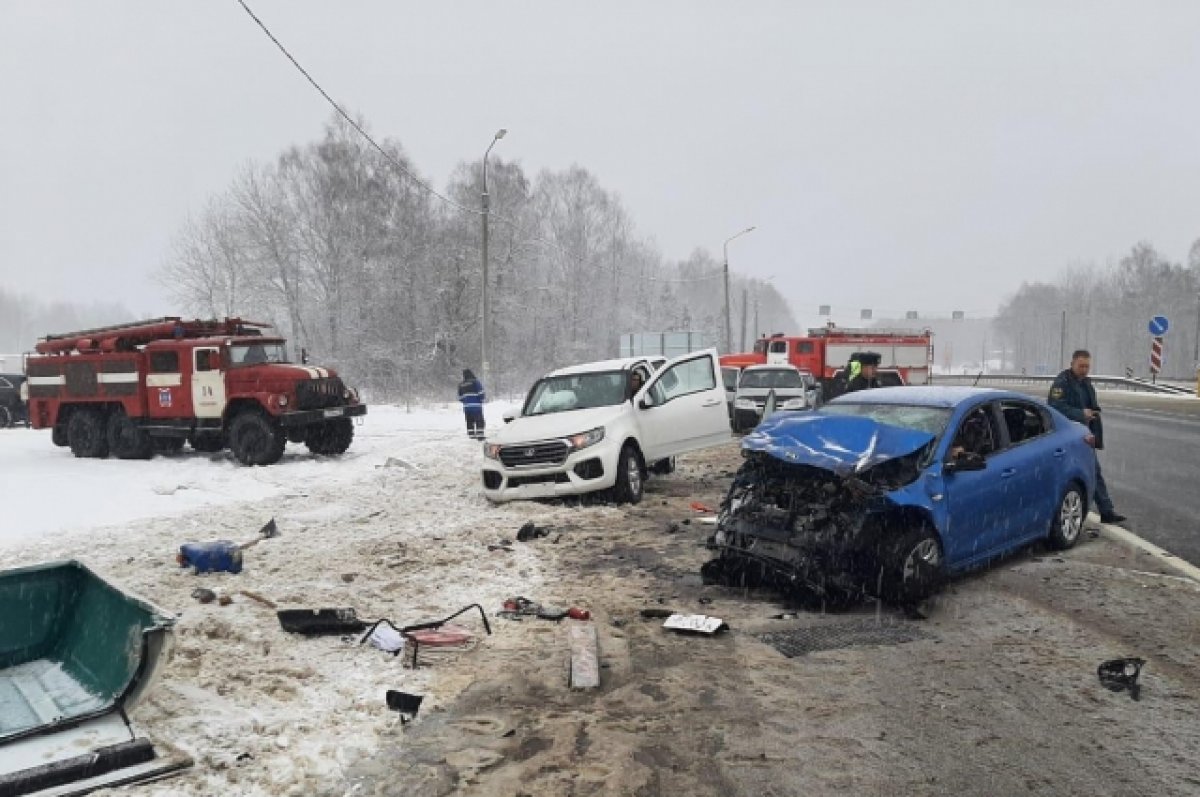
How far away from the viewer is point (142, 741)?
141 inches

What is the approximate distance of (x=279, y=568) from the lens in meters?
7.19

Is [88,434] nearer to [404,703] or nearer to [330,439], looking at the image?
[330,439]

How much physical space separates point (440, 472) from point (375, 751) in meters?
9.61

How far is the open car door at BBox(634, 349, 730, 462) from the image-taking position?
424 inches

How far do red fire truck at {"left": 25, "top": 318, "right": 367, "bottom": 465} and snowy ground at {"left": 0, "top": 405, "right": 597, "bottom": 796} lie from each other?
1.85 ft

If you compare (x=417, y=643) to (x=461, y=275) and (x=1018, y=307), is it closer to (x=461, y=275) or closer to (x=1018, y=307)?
(x=461, y=275)

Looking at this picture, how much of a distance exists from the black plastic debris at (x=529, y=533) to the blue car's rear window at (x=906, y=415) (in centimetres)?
317

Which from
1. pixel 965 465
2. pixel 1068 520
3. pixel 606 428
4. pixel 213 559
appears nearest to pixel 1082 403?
pixel 1068 520

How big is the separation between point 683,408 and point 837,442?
5138 mm

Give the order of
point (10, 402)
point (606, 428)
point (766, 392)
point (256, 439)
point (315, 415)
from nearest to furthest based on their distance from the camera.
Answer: point (606, 428)
point (256, 439)
point (315, 415)
point (766, 392)
point (10, 402)

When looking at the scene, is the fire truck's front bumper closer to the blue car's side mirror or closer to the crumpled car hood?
the crumpled car hood

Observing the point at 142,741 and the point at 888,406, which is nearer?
the point at 142,741

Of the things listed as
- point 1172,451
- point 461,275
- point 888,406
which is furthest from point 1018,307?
point 888,406

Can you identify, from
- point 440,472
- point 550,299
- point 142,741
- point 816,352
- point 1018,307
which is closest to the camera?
point 142,741
